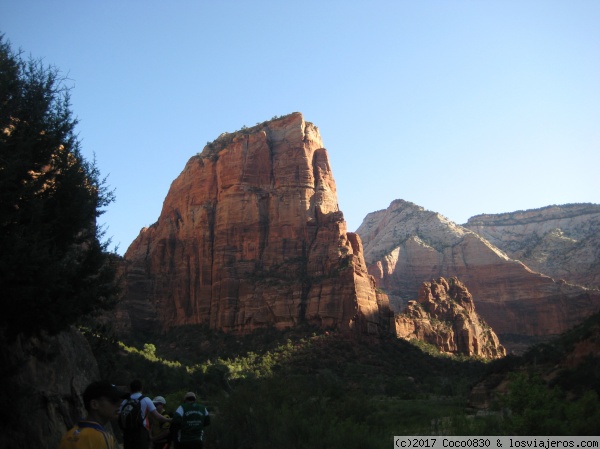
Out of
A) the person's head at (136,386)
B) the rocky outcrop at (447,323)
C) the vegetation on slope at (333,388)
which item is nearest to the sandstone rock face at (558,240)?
the rocky outcrop at (447,323)

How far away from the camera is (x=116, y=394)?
6.60 meters

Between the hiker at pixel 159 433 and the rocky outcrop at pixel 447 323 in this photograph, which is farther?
the rocky outcrop at pixel 447 323

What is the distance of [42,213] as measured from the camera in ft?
44.3

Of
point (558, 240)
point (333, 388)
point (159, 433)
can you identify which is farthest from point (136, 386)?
point (558, 240)

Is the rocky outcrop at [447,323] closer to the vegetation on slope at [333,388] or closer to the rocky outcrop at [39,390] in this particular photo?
the vegetation on slope at [333,388]

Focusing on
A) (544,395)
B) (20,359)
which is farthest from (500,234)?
(20,359)

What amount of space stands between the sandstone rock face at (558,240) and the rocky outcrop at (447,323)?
43009mm

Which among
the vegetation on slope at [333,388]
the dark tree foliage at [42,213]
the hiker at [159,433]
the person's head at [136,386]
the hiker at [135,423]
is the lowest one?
the vegetation on slope at [333,388]

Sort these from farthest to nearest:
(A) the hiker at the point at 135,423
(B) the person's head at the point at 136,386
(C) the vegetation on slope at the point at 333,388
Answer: (C) the vegetation on slope at the point at 333,388
(B) the person's head at the point at 136,386
(A) the hiker at the point at 135,423

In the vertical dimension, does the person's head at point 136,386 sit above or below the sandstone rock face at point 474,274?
below

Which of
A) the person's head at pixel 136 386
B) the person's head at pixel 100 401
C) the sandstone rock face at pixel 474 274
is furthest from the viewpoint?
the sandstone rock face at pixel 474 274

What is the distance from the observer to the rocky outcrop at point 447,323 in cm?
8944

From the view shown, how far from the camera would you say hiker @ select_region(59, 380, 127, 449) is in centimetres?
616

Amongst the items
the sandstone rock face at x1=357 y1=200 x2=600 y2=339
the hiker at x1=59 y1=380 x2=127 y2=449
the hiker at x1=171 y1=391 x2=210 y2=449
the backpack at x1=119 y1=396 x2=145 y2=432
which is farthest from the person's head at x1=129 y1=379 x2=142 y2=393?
the sandstone rock face at x1=357 y1=200 x2=600 y2=339
